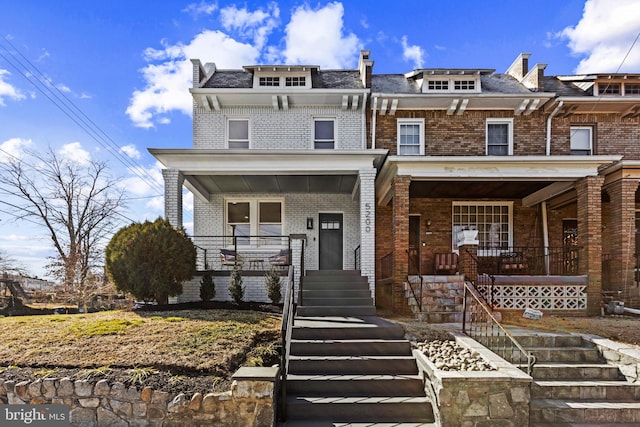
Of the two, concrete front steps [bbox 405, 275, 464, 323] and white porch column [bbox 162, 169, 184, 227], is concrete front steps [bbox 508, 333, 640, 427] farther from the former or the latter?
white porch column [bbox 162, 169, 184, 227]

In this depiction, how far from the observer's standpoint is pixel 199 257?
1162 cm

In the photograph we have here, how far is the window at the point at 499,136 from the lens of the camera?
12.4m

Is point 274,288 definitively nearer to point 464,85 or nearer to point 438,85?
point 438,85

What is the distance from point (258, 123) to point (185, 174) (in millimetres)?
3458

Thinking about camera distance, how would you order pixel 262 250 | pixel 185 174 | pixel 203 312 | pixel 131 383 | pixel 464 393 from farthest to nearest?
pixel 262 250
pixel 185 174
pixel 203 312
pixel 131 383
pixel 464 393

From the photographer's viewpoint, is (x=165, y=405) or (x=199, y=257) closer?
(x=165, y=405)

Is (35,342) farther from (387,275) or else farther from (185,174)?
(387,275)

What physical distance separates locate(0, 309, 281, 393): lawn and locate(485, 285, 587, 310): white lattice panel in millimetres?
5824

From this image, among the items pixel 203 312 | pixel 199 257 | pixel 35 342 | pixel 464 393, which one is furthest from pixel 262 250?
pixel 464 393

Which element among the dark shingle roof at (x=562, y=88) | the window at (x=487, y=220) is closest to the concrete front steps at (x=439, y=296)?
the window at (x=487, y=220)

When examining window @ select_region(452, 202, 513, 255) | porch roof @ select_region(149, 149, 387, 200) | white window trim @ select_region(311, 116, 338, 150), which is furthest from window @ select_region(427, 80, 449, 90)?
porch roof @ select_region(149, 149, 387, 200)

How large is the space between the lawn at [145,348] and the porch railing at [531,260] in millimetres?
7514

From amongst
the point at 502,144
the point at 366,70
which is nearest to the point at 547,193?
the point at 502,144

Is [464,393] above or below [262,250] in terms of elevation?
below
